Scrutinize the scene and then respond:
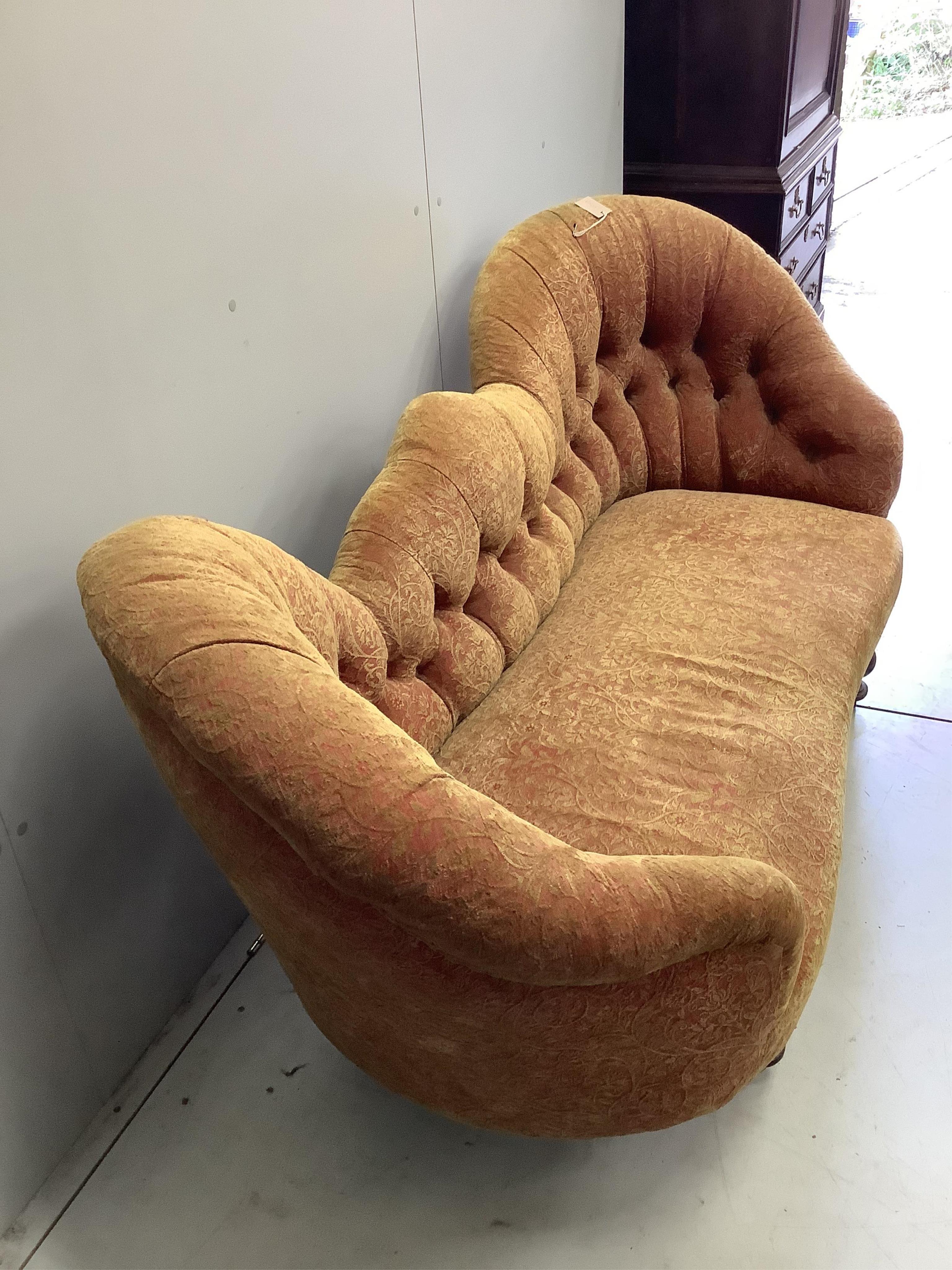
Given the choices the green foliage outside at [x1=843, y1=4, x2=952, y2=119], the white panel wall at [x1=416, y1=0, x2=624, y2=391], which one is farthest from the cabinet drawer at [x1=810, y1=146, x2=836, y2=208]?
the green foliage outside at [x1=843, y1=4, x2=952, y2=119]

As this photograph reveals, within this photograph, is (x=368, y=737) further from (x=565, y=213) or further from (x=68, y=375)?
(x=565, y=213)

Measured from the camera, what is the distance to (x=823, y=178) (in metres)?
2.77

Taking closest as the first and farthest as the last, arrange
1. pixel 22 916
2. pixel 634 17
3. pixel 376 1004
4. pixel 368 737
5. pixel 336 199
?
pixel 368 737 < pixel 376 1004 < pixel 22 916 < pixel 336 199 < pixel 634 17

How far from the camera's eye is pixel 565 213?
1720 millimetres

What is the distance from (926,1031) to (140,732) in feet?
3.61

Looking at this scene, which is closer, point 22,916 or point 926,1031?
point 22,916

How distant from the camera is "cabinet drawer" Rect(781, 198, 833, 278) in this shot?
2502 mm

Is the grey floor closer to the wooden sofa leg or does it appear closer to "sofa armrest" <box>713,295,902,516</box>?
the wooden sofa leg

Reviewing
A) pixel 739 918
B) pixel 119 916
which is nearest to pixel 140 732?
pixel 119 916

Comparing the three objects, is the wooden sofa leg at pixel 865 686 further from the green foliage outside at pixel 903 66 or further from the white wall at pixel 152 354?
the green foliage outside at pixel 903 66

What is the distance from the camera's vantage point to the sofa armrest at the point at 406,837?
0.76 metres

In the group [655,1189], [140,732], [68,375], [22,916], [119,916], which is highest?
[68,375]

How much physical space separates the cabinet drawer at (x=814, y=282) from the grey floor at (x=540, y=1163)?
190cm

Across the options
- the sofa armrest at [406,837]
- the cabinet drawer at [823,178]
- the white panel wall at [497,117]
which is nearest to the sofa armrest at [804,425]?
the white panel wall at [497,117]
